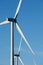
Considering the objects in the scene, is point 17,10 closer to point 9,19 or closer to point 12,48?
point 9,19

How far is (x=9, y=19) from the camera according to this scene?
42688 mm

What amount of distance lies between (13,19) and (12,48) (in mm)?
4444

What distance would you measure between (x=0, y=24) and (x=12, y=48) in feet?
17.7

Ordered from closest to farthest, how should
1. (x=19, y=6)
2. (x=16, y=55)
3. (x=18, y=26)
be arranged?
(x=19, y=6), (x=18, y=26), (x=16, y=55)

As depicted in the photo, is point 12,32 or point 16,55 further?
point 16,55

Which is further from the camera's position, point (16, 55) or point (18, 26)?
point (16, 55)

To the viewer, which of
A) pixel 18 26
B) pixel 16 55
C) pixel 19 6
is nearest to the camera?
pixel 19 6

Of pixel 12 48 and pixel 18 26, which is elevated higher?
pixel 18 26

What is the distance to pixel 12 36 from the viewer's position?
42.1 metres

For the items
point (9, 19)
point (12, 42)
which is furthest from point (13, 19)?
point (12, 42)

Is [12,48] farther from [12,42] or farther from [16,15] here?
[16,15]

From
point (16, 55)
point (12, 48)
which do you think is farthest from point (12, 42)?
point (16, 55)

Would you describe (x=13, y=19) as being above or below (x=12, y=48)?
above

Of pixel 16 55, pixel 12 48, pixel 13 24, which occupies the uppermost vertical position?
pixel 16 55
